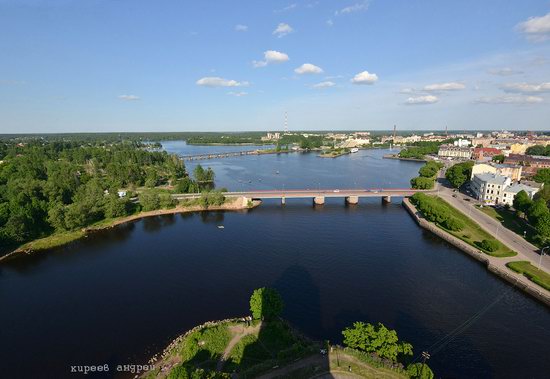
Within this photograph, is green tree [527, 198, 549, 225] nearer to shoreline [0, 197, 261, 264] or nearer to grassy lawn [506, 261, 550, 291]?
grassy lawn [506, 261, 550, 291]

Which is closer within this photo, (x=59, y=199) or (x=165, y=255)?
(x=165, y=255)

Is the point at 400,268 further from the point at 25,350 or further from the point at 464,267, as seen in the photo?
the point at 25,350

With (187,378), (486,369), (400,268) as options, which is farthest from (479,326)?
(187,378)

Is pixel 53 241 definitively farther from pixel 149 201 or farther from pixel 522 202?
pixel 522 202

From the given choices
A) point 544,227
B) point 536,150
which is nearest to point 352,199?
point 544,227

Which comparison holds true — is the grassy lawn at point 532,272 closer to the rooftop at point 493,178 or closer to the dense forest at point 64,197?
the rooftop at point 493,178
